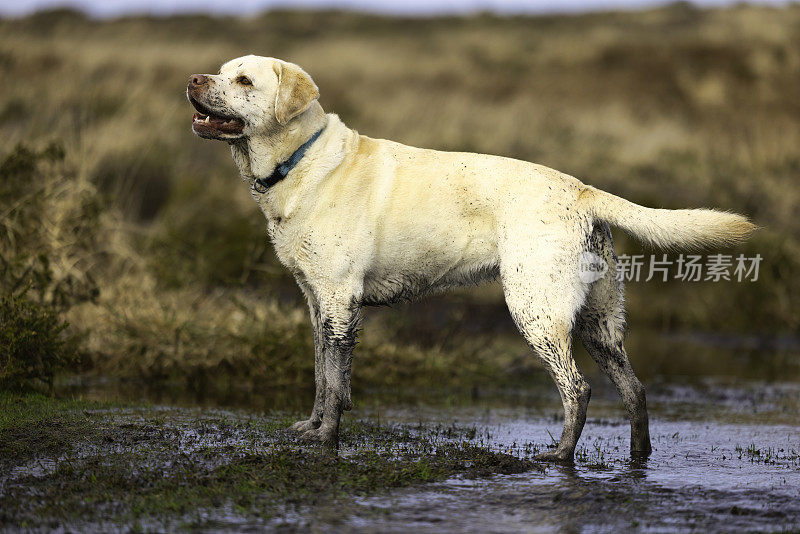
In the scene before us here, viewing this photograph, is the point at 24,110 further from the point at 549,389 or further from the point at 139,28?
the point at 139,28

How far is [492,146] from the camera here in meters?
21.3

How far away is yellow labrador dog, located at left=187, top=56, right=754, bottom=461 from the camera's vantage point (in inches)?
242

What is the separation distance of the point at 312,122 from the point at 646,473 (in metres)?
3.04

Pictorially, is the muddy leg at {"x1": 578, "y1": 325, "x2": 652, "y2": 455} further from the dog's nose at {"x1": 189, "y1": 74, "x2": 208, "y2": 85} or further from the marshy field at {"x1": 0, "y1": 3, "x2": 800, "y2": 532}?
the dog's nose at {"x1": 189, "y1": 74, "x2": 208, "y2": 85}

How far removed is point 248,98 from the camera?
6.32m

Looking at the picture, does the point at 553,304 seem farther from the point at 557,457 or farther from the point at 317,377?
the point at 317,377

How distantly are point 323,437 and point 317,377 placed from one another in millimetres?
628

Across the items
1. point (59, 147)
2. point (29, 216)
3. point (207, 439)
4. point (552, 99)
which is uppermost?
point (552, 99)

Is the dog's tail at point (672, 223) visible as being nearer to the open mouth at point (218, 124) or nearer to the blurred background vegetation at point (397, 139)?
the open mouth at point (218, 124)

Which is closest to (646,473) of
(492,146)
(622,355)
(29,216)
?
(622,355)

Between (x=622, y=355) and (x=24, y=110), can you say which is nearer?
Answer: (x=622, y=355)

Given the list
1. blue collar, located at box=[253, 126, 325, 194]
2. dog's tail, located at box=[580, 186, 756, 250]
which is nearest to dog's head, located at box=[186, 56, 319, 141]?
blue collar, located at box=[253, 126, 325, 194]

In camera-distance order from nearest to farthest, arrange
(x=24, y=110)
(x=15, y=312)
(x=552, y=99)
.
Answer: (x=15, y=312), (x=24, y=110), (x=552, y=99)

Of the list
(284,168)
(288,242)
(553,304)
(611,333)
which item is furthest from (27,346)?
(611,333)
